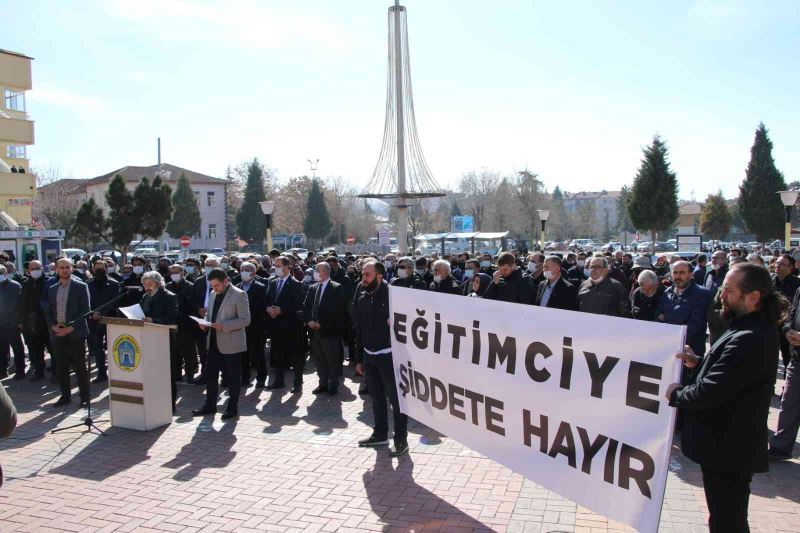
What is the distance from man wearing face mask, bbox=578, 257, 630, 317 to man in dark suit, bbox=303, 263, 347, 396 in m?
3.68

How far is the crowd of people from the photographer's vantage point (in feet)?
11.6

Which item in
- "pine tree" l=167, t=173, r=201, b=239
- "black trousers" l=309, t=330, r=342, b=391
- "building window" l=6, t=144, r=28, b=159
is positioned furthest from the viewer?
"pine tree" l=167, t=173, r=201, b=239

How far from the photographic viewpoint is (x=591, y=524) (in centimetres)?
498

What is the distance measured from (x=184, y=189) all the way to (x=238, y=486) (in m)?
68.6

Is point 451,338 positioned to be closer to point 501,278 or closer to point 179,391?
point 501,278

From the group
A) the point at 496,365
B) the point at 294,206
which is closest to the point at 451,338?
the point at 496,365

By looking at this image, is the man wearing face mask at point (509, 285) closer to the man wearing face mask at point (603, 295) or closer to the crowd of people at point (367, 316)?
the crowd of people at point (367, 316)

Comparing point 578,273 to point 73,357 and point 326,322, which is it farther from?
point 73,357

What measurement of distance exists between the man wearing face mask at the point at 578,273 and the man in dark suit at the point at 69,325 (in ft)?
26.7

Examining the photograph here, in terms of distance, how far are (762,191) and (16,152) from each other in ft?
195

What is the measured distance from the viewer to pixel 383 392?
23.1ft

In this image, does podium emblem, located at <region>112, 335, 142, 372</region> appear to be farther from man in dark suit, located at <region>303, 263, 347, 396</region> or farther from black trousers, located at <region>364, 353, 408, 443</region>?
black trousers, located at <region>364, 353, 408, 443</region>

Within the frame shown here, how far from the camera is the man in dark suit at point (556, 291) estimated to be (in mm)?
7969

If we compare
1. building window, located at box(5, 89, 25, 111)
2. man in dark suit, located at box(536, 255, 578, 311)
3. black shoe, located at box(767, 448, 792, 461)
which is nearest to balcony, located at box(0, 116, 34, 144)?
building window, located at box(5, 89, 25, 111)
